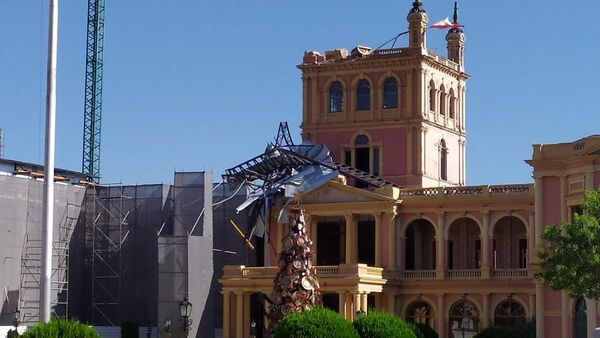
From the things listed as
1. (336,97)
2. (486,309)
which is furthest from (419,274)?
(336,97)

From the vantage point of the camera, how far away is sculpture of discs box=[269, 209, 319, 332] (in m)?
62.0

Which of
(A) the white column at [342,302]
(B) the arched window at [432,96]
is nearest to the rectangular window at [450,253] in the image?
(A) the white column at [342,302]

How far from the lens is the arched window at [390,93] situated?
88500 mm

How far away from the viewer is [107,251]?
284ft

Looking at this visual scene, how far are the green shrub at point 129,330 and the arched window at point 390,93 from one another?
66.4 ft

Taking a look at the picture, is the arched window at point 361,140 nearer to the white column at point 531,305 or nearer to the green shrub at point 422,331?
the white column at point 531,305

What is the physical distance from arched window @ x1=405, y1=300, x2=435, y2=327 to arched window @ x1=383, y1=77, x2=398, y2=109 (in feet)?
41.2

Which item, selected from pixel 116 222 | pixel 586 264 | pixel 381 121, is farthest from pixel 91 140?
pixel 586 264

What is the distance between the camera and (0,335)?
75.4m

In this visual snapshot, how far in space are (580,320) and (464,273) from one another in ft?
43.3

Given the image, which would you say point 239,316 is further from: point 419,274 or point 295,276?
point 295,276

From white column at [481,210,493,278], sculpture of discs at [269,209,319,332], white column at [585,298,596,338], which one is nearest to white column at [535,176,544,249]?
white column at [585,298,596,338]

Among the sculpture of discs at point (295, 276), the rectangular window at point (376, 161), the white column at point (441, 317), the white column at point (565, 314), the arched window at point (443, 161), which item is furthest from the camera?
the arched window at point (443, 161)

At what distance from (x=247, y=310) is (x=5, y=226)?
14571mm
